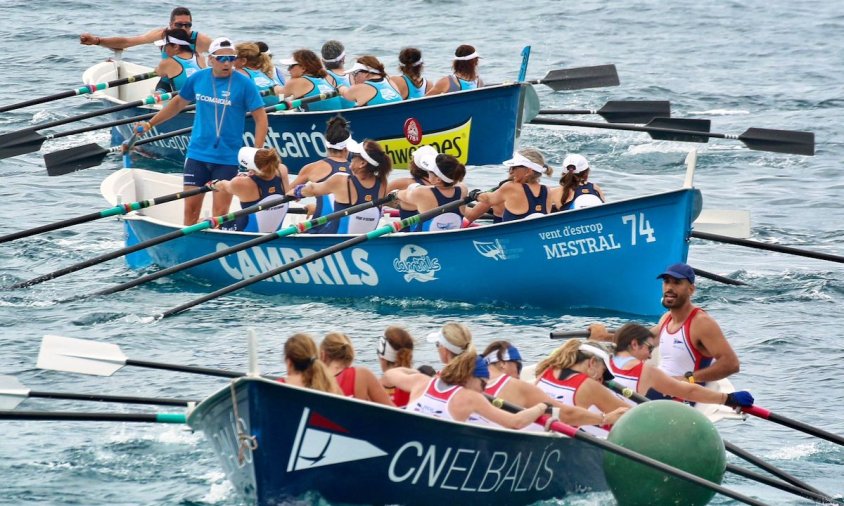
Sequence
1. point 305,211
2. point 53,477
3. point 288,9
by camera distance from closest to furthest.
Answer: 1. point 53,477
2. point 305,211
3. point 288,9

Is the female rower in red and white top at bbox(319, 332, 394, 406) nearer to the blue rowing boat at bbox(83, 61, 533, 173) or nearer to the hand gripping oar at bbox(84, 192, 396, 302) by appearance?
the hand gripping oar at bbox(84, 192, 396, 302)

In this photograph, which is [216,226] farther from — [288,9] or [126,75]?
[288,9]

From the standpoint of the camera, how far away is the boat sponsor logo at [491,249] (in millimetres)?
14430

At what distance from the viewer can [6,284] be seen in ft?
50.6

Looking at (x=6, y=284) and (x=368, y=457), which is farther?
(x=6, y=284)

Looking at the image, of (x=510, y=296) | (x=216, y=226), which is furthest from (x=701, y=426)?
(x=216, y=226)

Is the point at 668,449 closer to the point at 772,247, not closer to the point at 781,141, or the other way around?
the point at 772,247

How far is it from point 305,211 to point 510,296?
2709mm

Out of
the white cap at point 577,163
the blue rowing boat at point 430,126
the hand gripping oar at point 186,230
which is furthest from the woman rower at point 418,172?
the blue rowing boat at point 430,126

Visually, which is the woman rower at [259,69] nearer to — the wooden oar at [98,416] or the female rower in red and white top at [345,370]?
the wooden oar at [98,416]

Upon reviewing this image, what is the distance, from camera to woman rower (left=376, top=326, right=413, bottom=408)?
34.1ft

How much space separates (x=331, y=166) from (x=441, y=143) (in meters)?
3.69

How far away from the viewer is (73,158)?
16.4 meters

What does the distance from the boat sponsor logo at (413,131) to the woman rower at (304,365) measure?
9458mm
